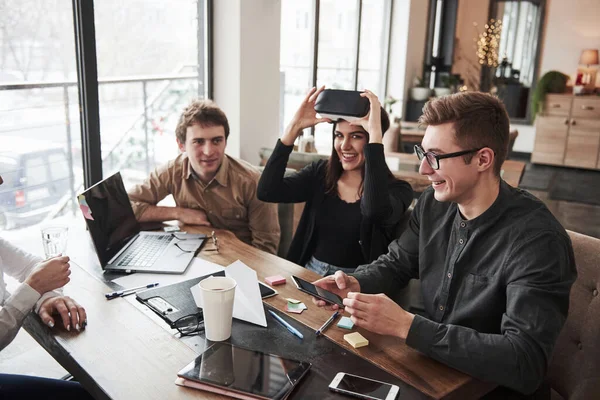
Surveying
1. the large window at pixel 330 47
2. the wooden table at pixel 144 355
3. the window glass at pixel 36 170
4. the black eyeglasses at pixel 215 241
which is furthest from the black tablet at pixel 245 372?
the large window at pixel 330 47

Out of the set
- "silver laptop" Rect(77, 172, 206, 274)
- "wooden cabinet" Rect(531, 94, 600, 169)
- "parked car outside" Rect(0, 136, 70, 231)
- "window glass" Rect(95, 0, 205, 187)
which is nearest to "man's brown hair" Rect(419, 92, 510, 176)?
"silver laptop" Rect(77, 172, 206, 274)

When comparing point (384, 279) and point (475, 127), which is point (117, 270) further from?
point (475, 127)

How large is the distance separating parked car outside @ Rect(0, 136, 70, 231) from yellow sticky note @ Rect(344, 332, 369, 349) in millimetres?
1920

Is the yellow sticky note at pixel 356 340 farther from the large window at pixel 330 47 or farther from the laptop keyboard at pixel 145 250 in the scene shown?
the large window at pixel 330 47

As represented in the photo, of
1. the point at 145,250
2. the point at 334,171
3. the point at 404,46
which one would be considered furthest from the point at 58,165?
the point at 404,46

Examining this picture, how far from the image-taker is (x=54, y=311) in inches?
53.9

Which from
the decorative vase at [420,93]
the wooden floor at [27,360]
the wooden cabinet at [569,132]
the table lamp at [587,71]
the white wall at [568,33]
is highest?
the white wall at [568,33]

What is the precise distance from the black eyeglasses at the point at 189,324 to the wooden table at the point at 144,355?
0.09 feet

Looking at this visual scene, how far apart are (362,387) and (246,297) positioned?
0.46 metres

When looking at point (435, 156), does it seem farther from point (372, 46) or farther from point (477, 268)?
point (372, 46)

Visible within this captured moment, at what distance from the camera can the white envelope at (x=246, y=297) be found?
53.1 inches

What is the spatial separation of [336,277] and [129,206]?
3.17ft

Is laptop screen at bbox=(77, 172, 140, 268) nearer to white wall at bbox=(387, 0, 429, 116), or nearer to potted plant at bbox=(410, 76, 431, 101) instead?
white wall at bbox=(387, 0, 429, 116)

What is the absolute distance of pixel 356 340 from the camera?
1248mm
